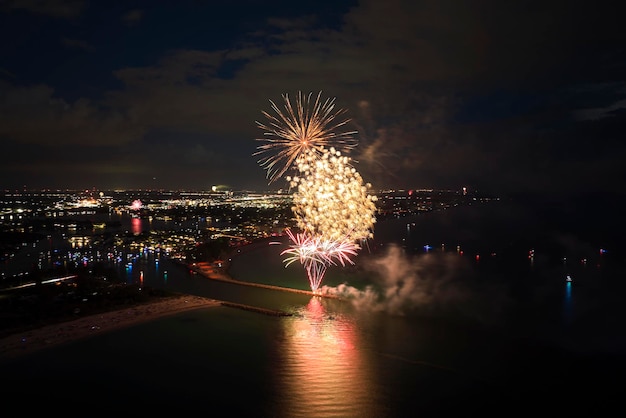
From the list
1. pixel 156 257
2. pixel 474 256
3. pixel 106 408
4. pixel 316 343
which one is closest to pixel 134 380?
pixel 106 408

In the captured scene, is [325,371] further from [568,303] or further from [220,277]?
[568,303]

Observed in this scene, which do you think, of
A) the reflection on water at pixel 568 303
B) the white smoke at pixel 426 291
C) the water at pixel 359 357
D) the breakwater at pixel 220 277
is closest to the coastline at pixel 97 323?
the breakwater at pixel 220 277

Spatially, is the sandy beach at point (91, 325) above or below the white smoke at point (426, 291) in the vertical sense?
above

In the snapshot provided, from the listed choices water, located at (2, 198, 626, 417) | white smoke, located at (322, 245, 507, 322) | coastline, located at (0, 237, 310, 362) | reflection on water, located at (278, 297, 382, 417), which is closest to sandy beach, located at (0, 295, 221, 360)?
coastline, located at (0, 237, 310, 362)

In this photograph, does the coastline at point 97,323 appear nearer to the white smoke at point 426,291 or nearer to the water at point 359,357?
the water at point 359,357

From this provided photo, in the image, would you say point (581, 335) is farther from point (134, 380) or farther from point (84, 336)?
point (84, 336)
